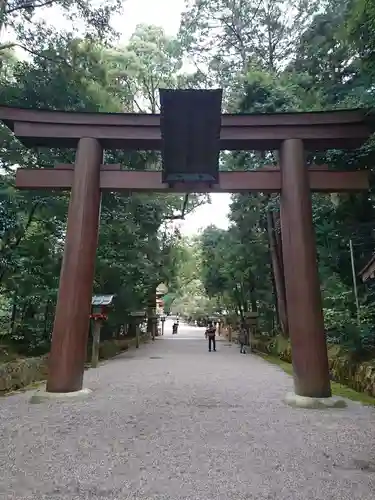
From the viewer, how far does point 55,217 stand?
12359 millimetres

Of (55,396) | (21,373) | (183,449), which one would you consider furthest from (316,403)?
(21,373)

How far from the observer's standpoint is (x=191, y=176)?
650 centimetres

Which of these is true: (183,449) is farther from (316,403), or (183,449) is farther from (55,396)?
(55,396)

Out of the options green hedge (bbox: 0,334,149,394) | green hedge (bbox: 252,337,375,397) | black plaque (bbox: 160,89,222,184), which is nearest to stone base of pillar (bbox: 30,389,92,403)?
green hedge (bbox: 0,334,149,394)

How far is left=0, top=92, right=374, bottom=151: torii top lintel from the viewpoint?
657 centimetres

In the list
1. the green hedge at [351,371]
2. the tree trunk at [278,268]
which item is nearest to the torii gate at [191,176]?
the green hedge at [351,371]

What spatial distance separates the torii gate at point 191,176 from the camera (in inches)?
234

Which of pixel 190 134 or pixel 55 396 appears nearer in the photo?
pixel 55 396

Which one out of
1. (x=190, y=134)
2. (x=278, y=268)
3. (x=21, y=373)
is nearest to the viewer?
(x=190, y=134)

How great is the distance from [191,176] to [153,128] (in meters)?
1.20

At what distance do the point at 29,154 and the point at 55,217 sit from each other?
214cm

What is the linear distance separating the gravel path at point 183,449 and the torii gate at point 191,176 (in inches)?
36.9

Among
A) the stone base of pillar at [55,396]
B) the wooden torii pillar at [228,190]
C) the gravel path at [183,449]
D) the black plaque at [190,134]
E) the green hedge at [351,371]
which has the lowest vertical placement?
the gravel path at [183,449]

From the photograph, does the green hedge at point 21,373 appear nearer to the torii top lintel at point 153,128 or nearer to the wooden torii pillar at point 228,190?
the wooden torii pillar at point 228,190
